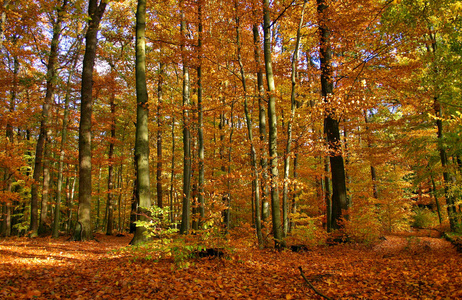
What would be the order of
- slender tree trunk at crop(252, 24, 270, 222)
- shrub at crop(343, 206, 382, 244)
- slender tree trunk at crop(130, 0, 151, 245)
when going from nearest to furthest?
slender tree trunk at crop(130, 0, 151, 245) < slender tree trunk at crop(252, 24, 270, 222) < shrub at crop(343, 206, 382, 244)

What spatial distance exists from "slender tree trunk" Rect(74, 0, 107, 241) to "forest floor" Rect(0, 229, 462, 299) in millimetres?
2963

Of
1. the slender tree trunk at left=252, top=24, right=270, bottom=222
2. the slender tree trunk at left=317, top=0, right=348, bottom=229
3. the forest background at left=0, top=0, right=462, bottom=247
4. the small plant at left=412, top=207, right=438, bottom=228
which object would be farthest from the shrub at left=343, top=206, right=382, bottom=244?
the small plant at left=412, top=207, right=438, bottom=228

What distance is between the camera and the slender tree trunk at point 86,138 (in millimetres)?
9594

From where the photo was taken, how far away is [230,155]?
14320mm

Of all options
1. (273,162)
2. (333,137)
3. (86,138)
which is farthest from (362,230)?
(86,138)

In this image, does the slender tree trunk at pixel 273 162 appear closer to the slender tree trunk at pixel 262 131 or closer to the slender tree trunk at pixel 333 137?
the slender tree trunk at pixel 262 131

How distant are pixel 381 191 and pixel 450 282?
16701mm

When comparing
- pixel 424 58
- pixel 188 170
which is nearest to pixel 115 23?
pixel 188 170

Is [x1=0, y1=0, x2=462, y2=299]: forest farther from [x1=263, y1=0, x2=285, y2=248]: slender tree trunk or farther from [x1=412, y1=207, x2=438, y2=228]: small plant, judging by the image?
[x1=412, y1=207, x2=438, y2=228]: small plant

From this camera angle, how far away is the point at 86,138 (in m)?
9.68

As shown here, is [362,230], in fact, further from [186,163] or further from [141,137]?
[141,137]

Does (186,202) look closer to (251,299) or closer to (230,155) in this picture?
(230,155)

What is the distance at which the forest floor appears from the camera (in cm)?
388

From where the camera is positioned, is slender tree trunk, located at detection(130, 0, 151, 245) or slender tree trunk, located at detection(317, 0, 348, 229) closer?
slender tree trunk, located at detection(130, 0, 151, 245)
